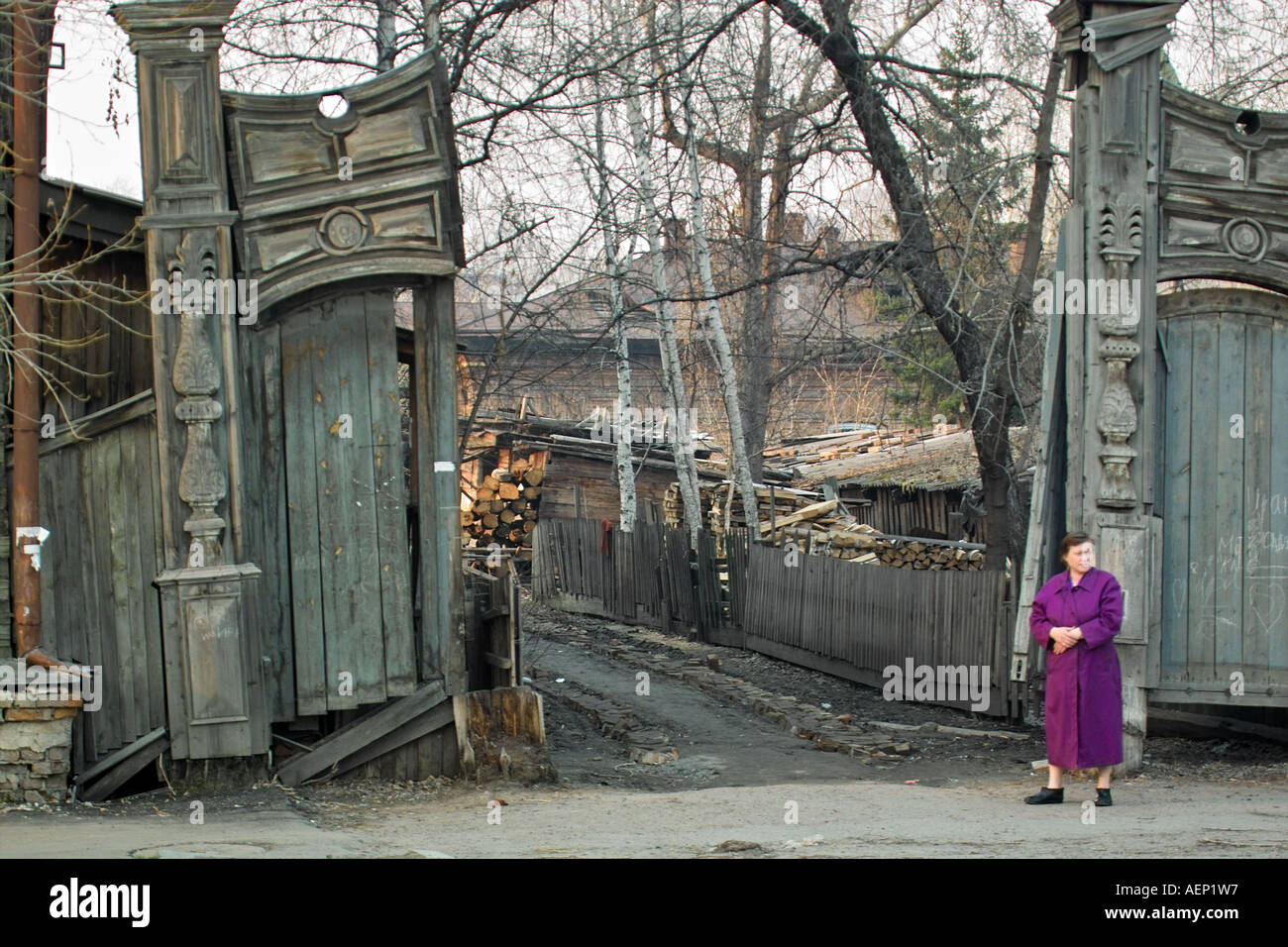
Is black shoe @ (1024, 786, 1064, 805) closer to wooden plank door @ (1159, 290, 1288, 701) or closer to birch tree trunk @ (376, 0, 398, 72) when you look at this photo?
wooden plank door @ (1159, 290, 1288, 701)

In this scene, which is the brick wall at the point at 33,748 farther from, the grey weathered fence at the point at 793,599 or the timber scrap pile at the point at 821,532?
the timber scrap pile at the point at 821,532

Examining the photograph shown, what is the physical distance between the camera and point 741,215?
16797 mm

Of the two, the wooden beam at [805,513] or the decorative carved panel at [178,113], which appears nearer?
the decorative carved panel at [178,113]

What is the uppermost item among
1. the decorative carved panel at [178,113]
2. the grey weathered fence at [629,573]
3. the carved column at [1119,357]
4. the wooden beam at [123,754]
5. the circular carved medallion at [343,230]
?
the decorative carved panel at [178,113]

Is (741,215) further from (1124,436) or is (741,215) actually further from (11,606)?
(11,606)

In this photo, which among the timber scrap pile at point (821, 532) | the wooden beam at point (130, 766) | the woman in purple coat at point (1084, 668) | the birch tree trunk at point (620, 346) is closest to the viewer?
the woman in purple coat at point (1084, 668)

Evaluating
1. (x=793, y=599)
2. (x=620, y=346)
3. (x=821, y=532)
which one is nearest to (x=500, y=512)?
(x=620, y=346)

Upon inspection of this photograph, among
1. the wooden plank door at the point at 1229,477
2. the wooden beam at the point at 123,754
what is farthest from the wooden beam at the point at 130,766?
the wooden plank door at the point at 1229,477

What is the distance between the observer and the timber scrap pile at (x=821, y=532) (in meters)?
19.4

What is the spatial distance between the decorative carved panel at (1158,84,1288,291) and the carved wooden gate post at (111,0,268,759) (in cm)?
608

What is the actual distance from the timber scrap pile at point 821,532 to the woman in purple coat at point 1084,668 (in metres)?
9.92

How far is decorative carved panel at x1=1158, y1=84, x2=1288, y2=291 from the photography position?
8.90 m

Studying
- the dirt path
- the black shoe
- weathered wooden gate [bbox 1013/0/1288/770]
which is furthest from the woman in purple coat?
weathered wooden gate [bbox 1013/0/1288/770]

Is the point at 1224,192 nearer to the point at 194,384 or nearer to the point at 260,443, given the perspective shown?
the point at 260,443
